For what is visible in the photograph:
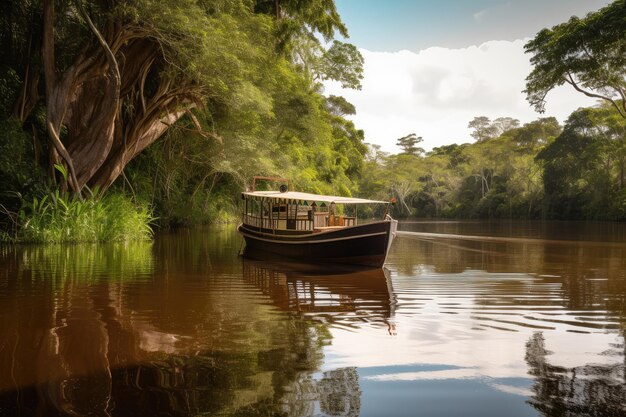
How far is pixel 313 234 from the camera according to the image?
1358cm

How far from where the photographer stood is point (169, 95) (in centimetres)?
1847

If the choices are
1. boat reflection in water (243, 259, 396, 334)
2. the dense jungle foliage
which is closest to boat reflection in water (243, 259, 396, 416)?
boat reflection in water (243, 259, 396, 334)

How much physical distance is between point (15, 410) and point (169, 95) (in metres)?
16.0

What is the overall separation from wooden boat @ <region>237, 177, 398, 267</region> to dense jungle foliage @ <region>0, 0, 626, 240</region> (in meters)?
4.24

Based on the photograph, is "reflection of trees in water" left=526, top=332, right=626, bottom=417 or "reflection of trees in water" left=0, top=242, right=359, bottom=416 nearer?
"reflection of trees in water" left=526, top=332, right=626, bottom=417

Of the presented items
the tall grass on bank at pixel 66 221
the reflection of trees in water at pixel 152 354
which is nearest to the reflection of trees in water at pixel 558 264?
the reflection of trees in water at pixel 152 354

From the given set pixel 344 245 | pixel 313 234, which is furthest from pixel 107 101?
pixel 344 245

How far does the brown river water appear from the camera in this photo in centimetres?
375

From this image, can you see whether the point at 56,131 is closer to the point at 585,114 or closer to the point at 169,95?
the point at 169,95

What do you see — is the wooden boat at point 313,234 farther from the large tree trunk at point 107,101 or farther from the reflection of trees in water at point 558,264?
the large tree trunk at point 107,101

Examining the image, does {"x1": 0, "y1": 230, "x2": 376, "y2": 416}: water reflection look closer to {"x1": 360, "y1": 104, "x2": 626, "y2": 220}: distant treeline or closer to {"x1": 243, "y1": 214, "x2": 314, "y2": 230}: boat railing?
{"x1": 243, "y1": 214, "x2": 314, "y2": 230}: boat railing

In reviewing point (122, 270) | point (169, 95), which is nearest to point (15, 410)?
point (122, 270)

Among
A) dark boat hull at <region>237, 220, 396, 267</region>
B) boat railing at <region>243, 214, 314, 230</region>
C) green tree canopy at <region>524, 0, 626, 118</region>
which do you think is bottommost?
dark boat hull at <region>237, 220, 396, 267</region>

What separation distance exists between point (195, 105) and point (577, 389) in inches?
749
